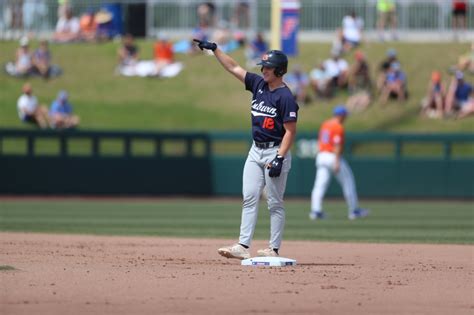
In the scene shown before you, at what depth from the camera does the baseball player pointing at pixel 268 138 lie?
10.6 m

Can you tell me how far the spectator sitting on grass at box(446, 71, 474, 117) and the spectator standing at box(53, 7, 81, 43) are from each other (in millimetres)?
12518

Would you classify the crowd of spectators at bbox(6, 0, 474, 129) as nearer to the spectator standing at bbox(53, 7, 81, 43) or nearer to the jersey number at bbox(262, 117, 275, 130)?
the spectator standing at bbox(53, 7, 81, 43)

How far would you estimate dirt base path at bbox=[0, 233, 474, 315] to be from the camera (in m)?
8.18

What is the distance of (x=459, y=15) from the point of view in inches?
1332

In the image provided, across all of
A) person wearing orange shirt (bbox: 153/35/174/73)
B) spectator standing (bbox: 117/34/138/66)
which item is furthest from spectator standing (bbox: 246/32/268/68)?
spectator standing (bbox: 117/34/138/66)

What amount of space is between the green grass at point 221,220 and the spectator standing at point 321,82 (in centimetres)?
658

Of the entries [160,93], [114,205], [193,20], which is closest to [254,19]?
[193,20]

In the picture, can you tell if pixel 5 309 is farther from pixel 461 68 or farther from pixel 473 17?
pixel 473 17

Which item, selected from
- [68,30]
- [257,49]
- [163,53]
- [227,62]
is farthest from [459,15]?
[227,62]

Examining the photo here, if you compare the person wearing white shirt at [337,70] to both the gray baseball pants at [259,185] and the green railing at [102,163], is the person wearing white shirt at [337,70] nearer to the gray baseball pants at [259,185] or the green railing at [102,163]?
the green railing at [102,163]

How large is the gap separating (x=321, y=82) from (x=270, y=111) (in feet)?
68.5

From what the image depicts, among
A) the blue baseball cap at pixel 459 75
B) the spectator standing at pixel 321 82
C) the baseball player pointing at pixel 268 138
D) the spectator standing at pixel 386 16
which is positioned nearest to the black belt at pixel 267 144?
the baseball player pointing at pixel 268 138

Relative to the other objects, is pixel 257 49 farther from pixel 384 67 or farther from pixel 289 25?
pixel 289 25

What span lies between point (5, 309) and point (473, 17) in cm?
2828
